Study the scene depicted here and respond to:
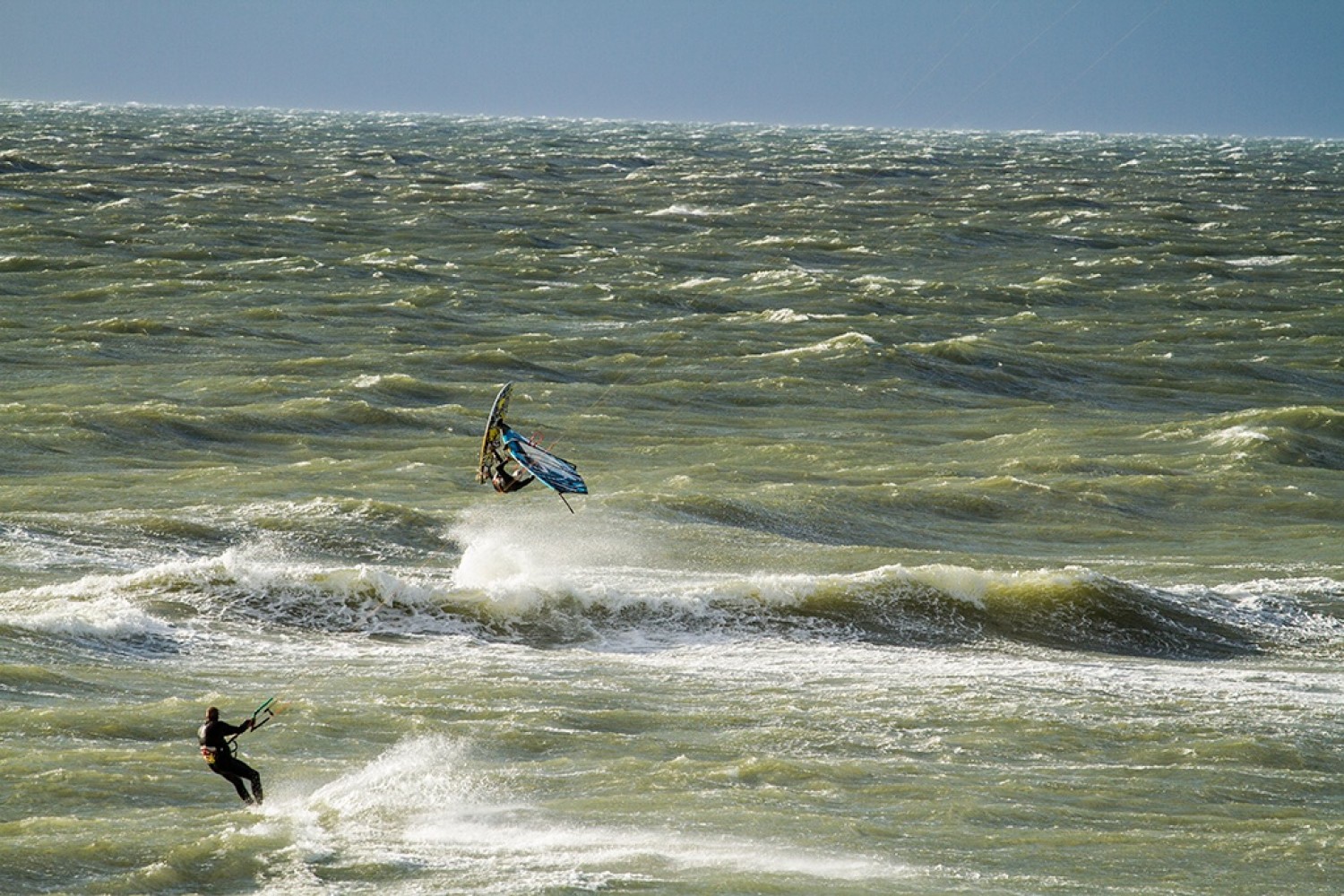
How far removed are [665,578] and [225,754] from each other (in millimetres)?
10871

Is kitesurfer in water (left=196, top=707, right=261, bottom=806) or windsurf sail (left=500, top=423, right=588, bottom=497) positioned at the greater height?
windsurf sail (left=500, top=423, right=588, bottom=497)

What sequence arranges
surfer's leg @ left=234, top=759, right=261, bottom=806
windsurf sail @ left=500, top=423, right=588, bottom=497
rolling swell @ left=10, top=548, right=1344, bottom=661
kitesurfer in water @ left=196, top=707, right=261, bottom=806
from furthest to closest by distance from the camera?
rolling swell @ left=10, top=548, right=1344, bottom=661
windsurf sail @ left=500, top=423, right=588, bottom=497
surfer's leg @ left=234, top=759, right=261, bottom=806
kitesurfer in water @ left=196, top=707, right=261, bottom=806

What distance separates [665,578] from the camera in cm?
2459

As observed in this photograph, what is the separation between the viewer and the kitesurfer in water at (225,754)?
46.4 feet

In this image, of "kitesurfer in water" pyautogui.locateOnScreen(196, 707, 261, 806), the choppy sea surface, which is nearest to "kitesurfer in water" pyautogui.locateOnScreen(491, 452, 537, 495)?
the choppy sea surface

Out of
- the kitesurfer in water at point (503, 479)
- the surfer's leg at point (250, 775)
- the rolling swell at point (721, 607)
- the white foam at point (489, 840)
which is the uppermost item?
the kitesurfer in water at point (503, 479)

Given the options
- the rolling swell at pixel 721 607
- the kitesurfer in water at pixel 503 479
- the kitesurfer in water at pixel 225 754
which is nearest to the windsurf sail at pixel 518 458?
the kitesurfer in water at pixel 503 479

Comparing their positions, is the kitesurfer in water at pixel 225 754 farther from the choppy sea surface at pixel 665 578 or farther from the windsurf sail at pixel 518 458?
the windsurf sail at pixel 518 458

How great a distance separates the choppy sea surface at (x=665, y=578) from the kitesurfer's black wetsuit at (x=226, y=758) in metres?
0.36

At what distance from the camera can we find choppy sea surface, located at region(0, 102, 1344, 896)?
589 inches

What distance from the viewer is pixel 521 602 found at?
22906 millimetres

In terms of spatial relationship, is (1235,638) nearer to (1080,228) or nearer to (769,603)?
(769,603)

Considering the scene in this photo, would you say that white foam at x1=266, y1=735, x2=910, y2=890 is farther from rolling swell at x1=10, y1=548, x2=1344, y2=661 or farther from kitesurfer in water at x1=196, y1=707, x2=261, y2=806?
rolling swell at x1=10, y1=548, x2=1344, y2=661

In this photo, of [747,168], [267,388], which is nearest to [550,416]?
[267,388]
